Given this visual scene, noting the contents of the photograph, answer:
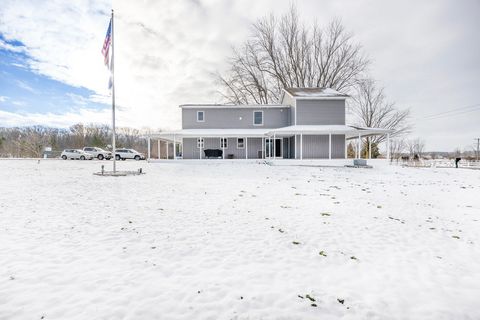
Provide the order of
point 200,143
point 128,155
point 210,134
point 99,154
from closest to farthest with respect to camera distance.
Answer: point 210,134
point 200,143
point 128,155
point 99,154

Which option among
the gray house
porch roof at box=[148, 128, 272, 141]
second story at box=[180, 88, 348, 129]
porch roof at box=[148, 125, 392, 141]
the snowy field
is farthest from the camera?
second story at box=[180, 88, 348, 129]

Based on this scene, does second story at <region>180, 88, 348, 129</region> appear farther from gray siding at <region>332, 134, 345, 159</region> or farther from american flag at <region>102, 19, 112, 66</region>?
american flag at <region>102, 19, 112, 66</region>

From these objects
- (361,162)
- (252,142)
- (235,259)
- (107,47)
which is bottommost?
(235,259)

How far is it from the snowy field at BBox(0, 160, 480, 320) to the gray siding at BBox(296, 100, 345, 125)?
1624 centimetres

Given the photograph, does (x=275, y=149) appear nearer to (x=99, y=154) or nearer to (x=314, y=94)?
(x=314, y=94)

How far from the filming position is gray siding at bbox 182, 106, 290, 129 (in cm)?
2512

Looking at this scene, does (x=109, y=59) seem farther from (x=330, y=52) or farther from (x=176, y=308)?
(x=330, y=52)

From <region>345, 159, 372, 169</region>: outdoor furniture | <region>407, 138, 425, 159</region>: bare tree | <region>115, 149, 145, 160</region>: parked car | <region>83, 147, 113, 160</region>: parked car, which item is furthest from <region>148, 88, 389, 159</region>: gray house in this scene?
<region>407, 138, 425, 159</region>: bare tree

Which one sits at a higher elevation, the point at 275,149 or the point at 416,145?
the point at 416,145

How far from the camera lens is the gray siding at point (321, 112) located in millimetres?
23234

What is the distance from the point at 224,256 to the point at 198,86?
3219 centimetres

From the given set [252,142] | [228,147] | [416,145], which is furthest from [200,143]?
[416,145]

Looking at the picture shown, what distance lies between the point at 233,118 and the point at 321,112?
8623mm

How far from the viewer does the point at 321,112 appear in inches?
922
